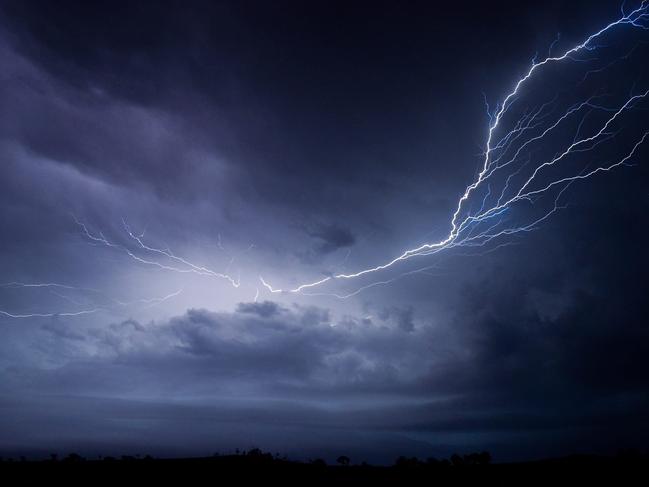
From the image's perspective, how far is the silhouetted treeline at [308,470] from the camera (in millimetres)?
12977

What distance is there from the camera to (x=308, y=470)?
15594 mm

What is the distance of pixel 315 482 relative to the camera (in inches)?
522

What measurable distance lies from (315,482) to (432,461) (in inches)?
274

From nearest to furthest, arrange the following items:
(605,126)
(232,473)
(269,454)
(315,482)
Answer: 1. (315,482)
2. (232,473)
3. (269,454)
4. (605,126)

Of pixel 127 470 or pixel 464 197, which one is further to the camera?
pixel 464 197

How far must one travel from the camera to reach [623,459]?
14633mm

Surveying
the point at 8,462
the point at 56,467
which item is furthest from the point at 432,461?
the point at 8,462

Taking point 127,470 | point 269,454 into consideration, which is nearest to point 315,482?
point 269,454

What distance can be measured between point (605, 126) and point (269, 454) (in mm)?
21807

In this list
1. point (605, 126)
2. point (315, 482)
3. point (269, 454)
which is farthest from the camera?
point (605, 126)

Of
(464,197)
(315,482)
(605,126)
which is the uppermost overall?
(605,126)

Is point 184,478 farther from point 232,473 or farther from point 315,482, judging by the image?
point 315,482

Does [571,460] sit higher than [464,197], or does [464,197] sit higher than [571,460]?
[464,197]

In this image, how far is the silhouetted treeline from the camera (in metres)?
13.0
